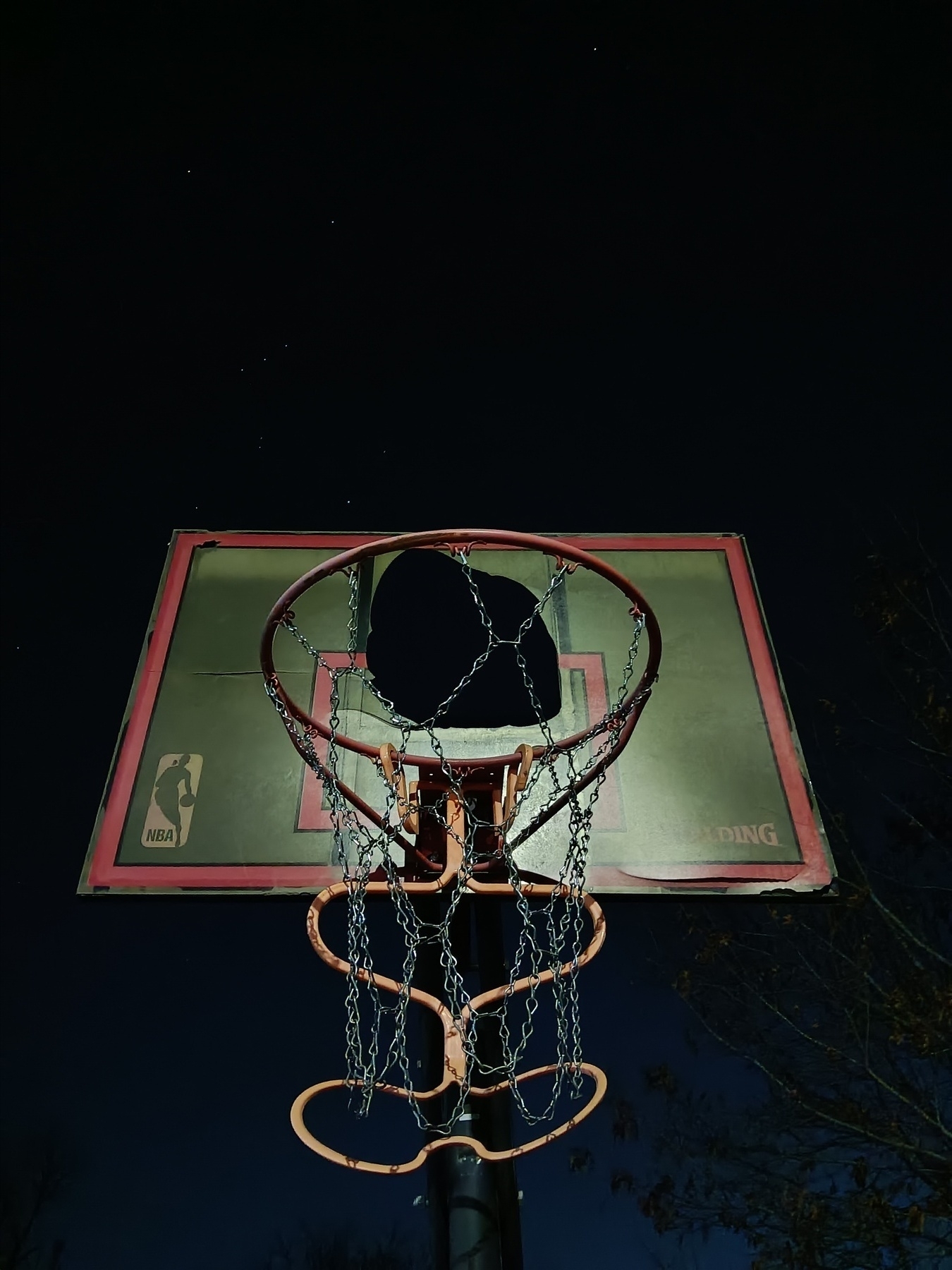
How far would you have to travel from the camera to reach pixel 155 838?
9.38ft

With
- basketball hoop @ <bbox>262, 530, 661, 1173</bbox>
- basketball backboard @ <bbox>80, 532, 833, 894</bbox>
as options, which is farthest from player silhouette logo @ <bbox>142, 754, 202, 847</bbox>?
basketball hoop @ <bbox>262, 530, 661, 1173</bbox>

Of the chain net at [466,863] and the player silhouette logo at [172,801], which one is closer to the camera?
the chain net at [466,863]

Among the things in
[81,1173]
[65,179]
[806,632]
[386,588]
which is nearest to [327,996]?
[81,1173]

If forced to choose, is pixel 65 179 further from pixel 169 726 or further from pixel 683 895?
pixel 683 895

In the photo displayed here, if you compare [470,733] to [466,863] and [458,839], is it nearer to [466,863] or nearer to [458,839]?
[458,839]

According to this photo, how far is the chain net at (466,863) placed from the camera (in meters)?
2.30

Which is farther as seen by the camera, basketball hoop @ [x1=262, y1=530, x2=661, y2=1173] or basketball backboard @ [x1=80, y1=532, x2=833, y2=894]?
basketball backboard @ [x1=80, y1=532, x2=833, y2=894]

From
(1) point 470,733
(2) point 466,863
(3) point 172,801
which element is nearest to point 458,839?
(2) point 466,863

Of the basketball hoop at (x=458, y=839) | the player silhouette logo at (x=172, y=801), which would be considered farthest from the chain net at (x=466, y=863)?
the player silhouette logo at (x=172, y=801)

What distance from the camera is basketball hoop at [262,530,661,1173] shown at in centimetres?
225

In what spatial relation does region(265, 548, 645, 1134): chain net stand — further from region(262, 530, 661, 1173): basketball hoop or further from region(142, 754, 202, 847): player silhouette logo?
region(142, 754, 202, 847): player silhouette logo

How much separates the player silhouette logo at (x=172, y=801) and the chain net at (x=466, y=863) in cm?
43

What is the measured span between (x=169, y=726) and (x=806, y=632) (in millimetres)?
5653

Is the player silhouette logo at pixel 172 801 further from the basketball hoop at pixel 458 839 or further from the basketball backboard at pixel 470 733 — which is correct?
the basketball hoop at pixel 458 839
